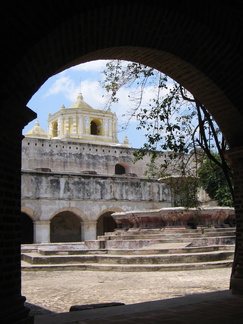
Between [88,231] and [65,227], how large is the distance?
2273 mm

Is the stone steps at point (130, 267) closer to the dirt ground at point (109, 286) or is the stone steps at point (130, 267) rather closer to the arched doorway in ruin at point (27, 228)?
the dirt ground at point (109, 286)

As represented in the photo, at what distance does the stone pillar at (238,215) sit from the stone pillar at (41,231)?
18.0m

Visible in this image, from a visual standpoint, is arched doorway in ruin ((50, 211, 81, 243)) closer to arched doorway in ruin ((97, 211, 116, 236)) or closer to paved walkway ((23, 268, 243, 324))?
arched doorway in ruin ((97, 211, 116, 236))

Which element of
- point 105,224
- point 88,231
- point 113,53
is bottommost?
point 88,231

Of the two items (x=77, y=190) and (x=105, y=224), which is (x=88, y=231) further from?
(x=105, y=224)

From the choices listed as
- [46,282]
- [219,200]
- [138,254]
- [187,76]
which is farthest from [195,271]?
[219,200]

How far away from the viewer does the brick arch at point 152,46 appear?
3.80 m

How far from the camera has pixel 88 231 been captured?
953 inches

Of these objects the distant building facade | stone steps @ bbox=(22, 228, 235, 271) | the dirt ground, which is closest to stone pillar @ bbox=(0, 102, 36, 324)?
the dirt ground

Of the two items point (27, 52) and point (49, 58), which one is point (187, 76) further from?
point (27, 52)

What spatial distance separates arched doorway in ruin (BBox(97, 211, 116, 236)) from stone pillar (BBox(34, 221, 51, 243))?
184 inches

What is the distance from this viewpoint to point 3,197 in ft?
11.8

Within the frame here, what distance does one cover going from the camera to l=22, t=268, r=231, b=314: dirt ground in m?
6.43

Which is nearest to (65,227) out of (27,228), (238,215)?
(27,228)
